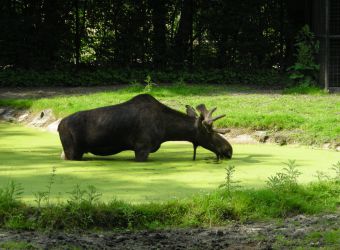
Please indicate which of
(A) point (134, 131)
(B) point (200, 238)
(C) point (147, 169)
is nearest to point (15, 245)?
(B) point (200, 238)

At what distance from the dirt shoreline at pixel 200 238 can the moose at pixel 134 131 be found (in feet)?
11.8

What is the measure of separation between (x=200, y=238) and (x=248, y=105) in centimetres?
817

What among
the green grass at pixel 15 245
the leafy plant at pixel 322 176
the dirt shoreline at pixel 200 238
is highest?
the leafy plant at pixel 322 176

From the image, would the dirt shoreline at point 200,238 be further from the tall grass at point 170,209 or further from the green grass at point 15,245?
the tall grass at point 170,209

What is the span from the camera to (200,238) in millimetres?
6898

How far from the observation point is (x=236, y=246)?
21.7ft

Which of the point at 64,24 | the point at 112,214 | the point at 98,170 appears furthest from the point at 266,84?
the point at 112,214

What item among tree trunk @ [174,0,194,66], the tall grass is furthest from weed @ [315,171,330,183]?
tree trunk @ [174,0,194,66]

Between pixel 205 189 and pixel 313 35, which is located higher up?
pixel 313 35

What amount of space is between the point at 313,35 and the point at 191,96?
366 centimetres

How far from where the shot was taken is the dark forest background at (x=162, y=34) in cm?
2047

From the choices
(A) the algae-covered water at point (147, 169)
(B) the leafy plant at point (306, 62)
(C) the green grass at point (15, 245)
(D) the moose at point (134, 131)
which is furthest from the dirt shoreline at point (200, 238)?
(B) the leafy plant at point (306, 62)

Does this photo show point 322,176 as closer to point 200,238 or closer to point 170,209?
point 170,209

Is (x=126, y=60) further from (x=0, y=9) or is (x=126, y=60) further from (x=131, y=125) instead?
(x=131, y=125)
